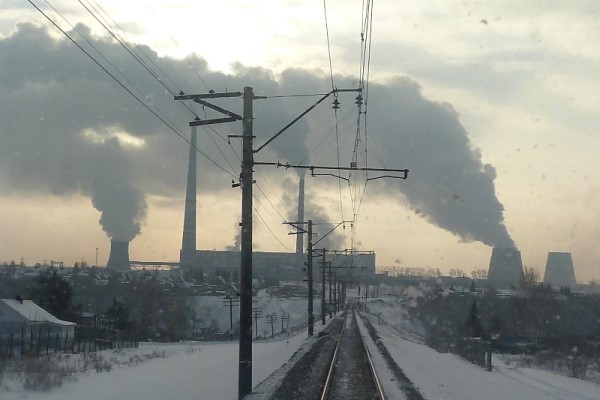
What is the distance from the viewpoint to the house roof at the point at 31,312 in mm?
67750

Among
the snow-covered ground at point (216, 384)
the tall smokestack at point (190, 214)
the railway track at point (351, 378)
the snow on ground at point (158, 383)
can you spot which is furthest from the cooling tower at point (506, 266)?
the snow on ground at point (158, 383)

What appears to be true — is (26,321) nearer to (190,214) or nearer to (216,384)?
(216,384)

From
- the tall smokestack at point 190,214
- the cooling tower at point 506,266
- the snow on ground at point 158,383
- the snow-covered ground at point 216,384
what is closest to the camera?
the snow on ground at point 158,383

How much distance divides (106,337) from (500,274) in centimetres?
9568

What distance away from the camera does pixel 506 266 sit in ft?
443

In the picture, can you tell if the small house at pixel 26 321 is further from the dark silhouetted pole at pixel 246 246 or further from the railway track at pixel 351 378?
the dark silhouetted pole at pixel 246 246

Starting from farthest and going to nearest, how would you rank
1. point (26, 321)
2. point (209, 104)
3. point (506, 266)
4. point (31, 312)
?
1. point (506, 266)
2. point (31, 312)
3. point (26, 321)
4. point (209, 104)

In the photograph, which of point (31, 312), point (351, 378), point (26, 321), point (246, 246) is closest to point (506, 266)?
point (31, 312)

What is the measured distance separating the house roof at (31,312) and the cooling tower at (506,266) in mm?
84030

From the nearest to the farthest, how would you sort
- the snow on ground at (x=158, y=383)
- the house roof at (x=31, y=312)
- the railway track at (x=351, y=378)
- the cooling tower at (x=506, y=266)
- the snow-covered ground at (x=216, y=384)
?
the railway track at (x=351, y=378) < the snow on ground at (x=158, y=383) < the snow-covered ground at (x=216, y=384) < the house roof at (x=31, y=312) < the cooling tower at (x=506, y=266)

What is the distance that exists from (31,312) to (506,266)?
93902 millimetres

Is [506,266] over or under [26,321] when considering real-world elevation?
over

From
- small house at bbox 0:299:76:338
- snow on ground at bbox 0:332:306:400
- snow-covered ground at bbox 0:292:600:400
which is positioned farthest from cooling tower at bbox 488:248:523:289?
snow on ground at bbox 0:332:306:400

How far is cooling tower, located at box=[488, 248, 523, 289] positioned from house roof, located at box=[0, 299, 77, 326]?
84030mm
